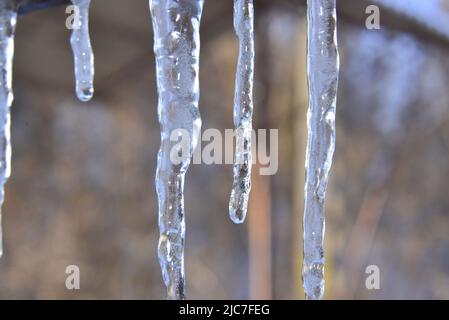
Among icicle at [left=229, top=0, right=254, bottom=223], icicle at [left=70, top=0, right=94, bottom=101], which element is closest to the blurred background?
icicle at [left=70, top=0, right=94, bottom=101]

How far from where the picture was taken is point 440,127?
226 cm

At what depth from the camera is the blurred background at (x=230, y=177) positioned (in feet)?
7.52

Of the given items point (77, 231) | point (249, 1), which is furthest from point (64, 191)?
point (249, 1)

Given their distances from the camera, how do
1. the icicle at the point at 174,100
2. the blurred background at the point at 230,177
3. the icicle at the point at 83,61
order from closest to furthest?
the icicle at the point at 174,100 < the icicle at the point at 83,61 < the blurred background at the point at 230,177

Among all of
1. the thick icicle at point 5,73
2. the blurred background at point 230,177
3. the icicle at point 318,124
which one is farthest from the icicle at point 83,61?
the blurred background at point 230,177

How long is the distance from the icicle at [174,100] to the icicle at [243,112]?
0.05 metres

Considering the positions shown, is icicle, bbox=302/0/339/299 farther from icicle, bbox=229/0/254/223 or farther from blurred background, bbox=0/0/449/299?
blurred background, bbox=0/0/449/299

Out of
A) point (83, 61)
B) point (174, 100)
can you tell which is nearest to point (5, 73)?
point (83, 61)

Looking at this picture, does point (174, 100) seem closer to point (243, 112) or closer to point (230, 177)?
point (243, 112)

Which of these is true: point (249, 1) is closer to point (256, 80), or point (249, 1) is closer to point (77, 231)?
point (256, 80)

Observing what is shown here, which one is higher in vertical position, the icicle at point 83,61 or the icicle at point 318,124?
the icicle at point 83,61

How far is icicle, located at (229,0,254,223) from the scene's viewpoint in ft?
1.61

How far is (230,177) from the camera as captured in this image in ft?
8.04

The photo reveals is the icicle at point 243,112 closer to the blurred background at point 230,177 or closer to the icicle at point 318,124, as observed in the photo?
the icicle at point 318,124
